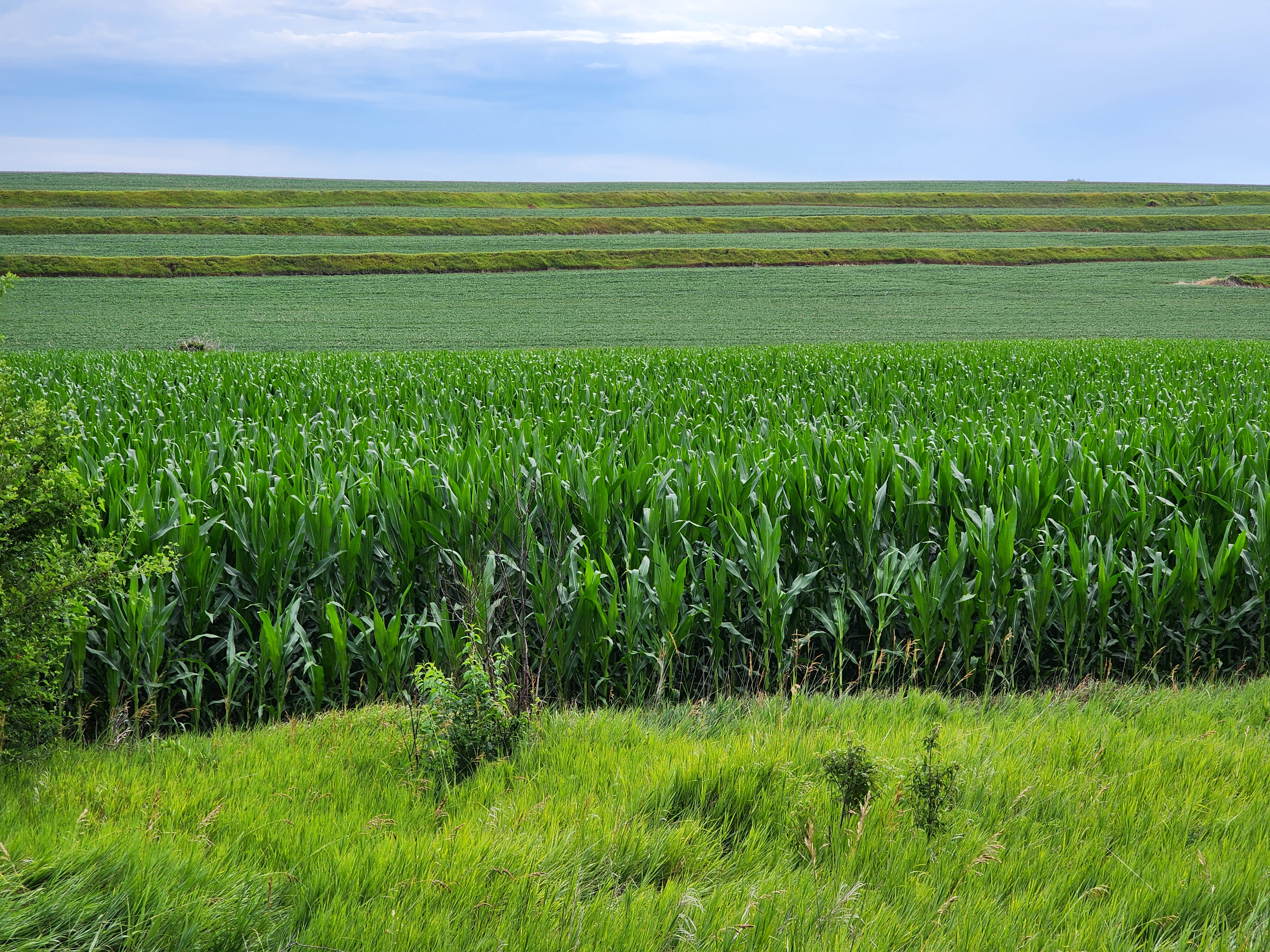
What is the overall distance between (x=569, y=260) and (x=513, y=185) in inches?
2786

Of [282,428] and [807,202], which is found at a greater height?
[807,202]

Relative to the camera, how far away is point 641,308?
47.7 metres

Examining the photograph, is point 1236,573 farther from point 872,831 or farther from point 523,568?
point 523,568

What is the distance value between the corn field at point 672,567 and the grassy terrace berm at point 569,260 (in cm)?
5607

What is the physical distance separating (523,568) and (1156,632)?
389 cm

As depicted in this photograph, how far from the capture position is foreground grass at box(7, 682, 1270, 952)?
7.39 ft

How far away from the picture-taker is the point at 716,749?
334cm

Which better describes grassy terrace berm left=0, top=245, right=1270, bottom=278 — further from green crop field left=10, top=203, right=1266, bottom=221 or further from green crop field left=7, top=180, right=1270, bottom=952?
green crop field left=7, top=180, right=1270, bottom=952

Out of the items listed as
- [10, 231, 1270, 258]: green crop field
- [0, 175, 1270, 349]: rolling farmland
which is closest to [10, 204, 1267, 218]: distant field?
[0, 175, 1270, 349]: rolling farmland

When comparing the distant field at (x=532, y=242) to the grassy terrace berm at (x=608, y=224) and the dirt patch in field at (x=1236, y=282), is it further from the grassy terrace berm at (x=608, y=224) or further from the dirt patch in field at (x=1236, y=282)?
the dirt patch in field at (x=1236, y=282)

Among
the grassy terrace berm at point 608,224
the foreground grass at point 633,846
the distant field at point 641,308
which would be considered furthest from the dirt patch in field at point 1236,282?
the foreground grass at point 633,846

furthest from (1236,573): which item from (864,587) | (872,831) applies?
(872,831)

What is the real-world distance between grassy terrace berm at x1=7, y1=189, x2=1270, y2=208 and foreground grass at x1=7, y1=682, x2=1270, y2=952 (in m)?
98.9

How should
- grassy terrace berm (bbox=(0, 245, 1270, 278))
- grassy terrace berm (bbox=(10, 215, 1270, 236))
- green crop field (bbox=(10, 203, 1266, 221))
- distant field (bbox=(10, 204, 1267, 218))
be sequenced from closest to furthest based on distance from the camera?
grassy terrace berm (bbox=(0, 245, 1270, 278)), grassy terrace berm (bbox=(10, 215, 1270, 236)), green crop field (bbox=(10, 203, 1266, 221)), distant field (bbox=(10, 204, 1267, 218))
